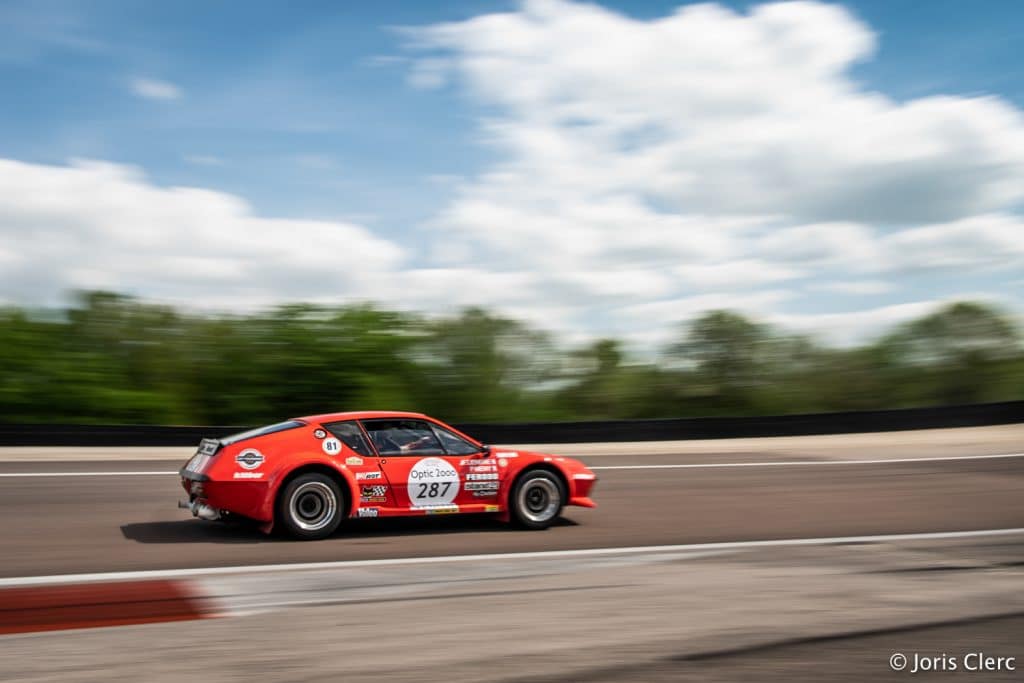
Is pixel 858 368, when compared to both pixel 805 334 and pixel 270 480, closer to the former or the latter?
pixel 805 334

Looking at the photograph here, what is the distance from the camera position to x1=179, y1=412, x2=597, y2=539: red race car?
Result: 828 centimetres

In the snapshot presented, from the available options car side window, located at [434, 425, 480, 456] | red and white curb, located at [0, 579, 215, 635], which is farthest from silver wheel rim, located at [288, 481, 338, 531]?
red and white curb, located at [0, 579, 215, 635]

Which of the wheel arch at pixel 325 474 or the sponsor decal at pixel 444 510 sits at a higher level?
the wheel arch at pixel 325 474

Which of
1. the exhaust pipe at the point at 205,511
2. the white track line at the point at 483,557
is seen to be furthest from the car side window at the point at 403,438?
the exhaust pipe at the point at 205,511

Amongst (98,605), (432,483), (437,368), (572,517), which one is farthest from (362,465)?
(437,368)

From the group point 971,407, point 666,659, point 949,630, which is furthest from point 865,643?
point 971,407

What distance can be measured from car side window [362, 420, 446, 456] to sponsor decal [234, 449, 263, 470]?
1.03 meters

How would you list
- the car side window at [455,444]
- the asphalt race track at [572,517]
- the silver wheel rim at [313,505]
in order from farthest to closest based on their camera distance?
the car side window at [455,444] < the silver wheel rim at [313,505] < the asphalt race track at [572,517]

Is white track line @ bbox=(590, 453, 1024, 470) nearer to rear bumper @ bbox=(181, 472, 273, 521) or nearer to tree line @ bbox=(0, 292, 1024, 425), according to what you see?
rear bumper @ bbox=(181, 472, 273, 521)

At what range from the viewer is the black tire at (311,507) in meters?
8.38

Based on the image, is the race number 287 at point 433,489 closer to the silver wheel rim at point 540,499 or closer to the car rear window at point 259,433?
the silver wheel rim at point 540,499

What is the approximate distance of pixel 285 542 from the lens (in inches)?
331

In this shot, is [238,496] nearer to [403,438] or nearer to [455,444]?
[403,438]

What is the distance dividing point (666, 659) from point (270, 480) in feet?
14.3
